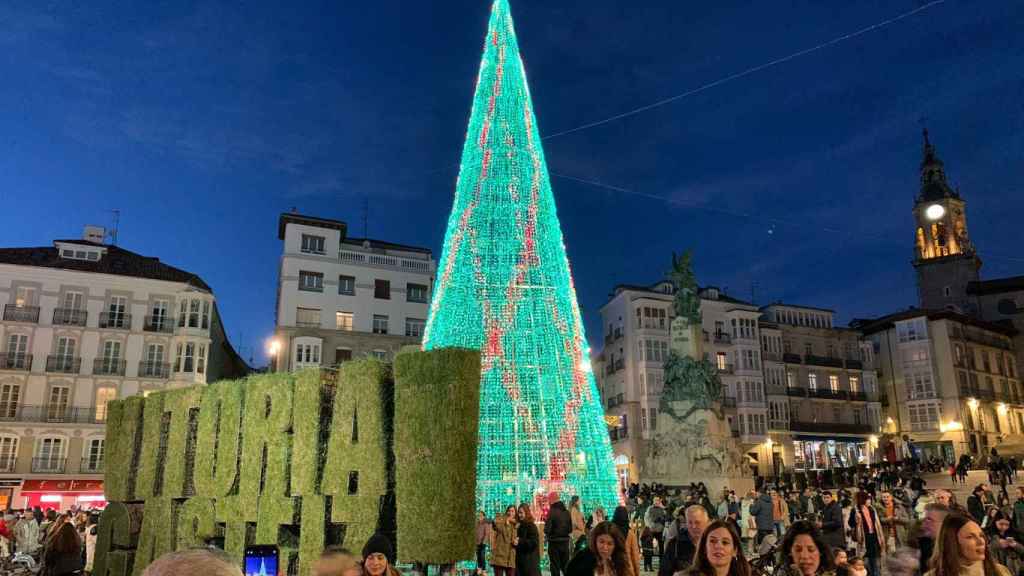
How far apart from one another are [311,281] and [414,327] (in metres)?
6.78

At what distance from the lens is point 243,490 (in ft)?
45.5

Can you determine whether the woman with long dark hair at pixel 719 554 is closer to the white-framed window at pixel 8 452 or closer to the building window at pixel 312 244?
the building window at pixel 312 244

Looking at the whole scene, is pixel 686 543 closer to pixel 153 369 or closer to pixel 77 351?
pixel 153 369

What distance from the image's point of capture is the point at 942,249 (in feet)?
249

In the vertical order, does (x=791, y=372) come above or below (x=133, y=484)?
above

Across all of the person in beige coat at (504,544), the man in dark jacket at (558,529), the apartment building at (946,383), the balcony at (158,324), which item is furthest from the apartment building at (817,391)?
the man in dark jacket at (558,529)

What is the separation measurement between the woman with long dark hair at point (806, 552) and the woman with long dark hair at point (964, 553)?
641 millimetres

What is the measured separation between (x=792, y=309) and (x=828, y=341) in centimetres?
393

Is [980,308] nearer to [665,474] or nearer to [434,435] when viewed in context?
[665,474]

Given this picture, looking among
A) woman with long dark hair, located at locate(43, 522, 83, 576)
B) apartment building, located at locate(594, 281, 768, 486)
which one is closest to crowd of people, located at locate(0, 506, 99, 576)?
woman with long dark hair, located at locate(43, 522, 83, 576)

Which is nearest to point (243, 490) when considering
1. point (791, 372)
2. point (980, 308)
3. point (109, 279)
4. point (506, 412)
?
point (506, 412)

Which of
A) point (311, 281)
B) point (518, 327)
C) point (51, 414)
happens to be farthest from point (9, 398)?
point (518, 327)

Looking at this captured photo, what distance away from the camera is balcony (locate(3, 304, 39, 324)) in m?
40.7

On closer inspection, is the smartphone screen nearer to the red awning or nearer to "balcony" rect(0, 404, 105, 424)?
the red awning
